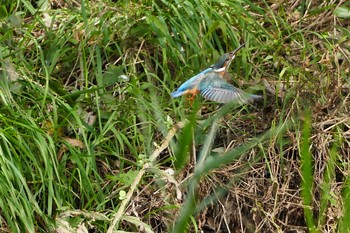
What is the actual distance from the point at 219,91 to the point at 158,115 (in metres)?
0.29

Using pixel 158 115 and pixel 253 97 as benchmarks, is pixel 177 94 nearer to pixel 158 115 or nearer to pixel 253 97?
pixel 158 115

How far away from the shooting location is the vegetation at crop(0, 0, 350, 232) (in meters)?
3.31

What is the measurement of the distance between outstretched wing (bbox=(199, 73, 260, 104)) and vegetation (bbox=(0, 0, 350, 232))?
13cm

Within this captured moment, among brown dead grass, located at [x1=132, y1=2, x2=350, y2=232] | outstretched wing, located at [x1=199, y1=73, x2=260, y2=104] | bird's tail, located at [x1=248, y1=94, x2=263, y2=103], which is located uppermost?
outstretched wing, located at [x1=199, y1=73, x2=260, y2=104]

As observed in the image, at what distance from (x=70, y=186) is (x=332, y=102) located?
1.20 meters

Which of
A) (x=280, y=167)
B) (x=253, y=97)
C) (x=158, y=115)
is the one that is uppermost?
(x=158, y=115)

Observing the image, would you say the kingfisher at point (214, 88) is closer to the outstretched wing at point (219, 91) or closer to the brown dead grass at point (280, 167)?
the outstretched wing at point (219, 91)

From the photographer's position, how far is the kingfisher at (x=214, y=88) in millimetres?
3400

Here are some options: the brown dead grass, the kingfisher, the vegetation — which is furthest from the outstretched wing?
the brown dead grass

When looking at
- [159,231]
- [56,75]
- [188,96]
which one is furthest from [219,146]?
[56,75]

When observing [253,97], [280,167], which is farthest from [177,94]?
[280,167]

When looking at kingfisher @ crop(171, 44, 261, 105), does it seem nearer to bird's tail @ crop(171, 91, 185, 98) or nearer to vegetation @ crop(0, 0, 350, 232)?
bird's tail @ crop(171, 91, 185, 98)

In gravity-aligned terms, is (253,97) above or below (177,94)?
below

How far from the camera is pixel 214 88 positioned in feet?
11.3
